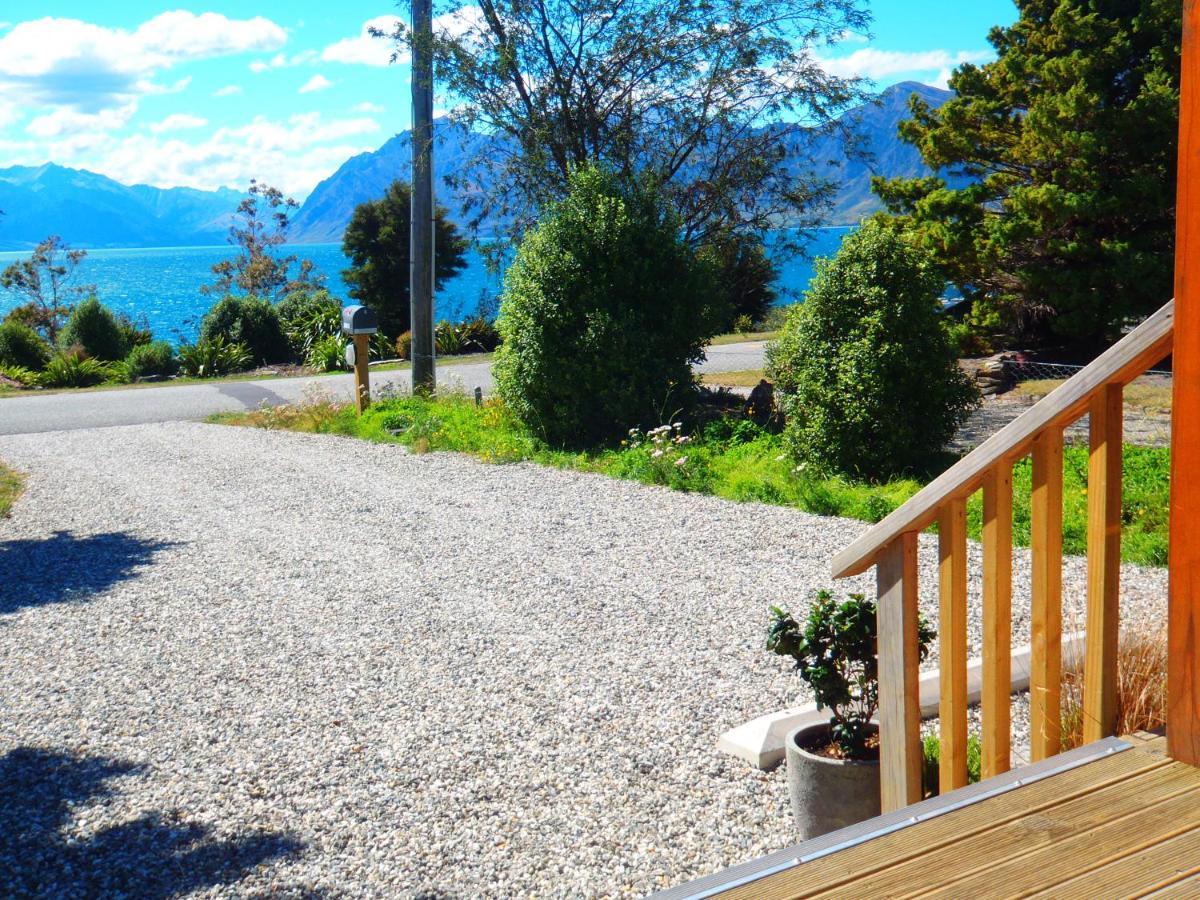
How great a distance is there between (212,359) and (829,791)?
20999mm

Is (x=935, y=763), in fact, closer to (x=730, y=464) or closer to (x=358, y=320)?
(x=730, y=464)

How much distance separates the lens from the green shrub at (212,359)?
21.8m

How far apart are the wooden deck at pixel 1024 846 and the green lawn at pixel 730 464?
397cm

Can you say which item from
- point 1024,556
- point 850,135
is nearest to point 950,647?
point 1024,556

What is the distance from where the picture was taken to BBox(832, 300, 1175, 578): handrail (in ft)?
7.38

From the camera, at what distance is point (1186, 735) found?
2.39 m

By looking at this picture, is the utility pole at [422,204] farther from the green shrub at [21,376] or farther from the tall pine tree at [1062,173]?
the green shrub at [21,376]

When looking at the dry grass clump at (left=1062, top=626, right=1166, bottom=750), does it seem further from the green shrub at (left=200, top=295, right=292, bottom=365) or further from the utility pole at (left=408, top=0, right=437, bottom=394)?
the green shrub at (left=200, top=295, right=292, bottom=365)

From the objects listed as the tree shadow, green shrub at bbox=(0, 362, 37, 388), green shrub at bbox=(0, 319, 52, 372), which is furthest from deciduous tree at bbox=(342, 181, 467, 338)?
the tree shadow

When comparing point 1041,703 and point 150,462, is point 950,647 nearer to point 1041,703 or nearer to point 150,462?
point 1041,703

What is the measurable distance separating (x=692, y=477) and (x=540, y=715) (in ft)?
15.3

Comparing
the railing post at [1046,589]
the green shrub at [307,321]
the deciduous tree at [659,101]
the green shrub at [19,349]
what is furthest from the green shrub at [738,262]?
the green shrub at [19,349]

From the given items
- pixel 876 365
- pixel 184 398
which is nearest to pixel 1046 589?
pixel 876 365

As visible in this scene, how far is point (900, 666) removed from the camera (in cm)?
262
